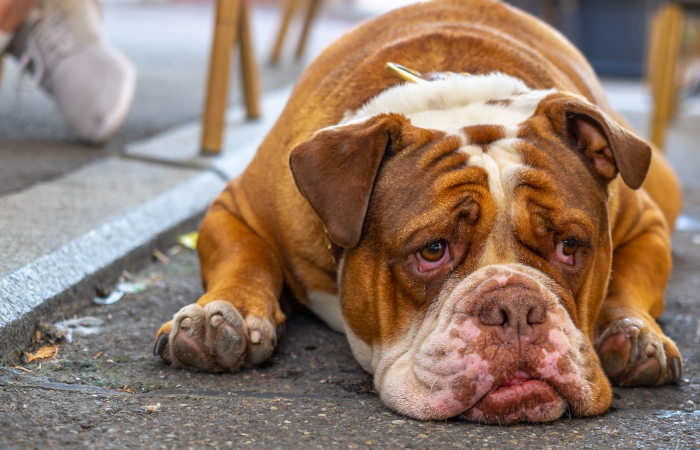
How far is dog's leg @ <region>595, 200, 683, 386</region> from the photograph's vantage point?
2418 millimetres

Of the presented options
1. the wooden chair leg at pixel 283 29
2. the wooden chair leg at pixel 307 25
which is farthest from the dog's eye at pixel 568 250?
the wooden chair leg at pixel 307 25

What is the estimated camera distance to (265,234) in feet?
9.40

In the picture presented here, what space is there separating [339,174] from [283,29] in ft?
18.5

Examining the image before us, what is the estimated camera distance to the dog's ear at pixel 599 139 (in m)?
2.31

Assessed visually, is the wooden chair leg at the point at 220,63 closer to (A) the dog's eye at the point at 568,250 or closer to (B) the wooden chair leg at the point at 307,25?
(A) the dog's eye at the point at 568,250

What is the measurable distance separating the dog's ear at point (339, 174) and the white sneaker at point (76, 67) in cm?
226

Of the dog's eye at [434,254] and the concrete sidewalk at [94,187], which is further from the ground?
the dog's eye at [434,254]

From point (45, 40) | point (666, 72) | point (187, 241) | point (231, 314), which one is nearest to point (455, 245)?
point (231, 314)

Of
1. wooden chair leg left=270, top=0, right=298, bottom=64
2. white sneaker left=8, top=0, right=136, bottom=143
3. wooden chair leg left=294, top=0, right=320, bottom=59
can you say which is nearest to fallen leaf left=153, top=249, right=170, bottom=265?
white sneaker left=8, top=0, right=136, bottom=143

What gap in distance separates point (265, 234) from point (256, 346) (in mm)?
507

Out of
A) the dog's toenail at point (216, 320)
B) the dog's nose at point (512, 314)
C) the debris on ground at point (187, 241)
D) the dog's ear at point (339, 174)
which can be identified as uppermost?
the dog's ear at point (339, 174)

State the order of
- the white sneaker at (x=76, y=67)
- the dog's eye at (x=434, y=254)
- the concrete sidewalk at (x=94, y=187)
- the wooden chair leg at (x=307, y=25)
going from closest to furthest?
the dog's eye at (x=434, y=254) < the concrete sidewalk at (x=94, y=187) < the white sneaker at (x=76, y=67) < the wooden chair leg at (x=307, y=25)

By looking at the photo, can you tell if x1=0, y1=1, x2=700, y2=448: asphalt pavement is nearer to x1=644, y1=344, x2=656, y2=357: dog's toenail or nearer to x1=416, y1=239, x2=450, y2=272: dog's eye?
x1=644, y1=344, x2=656, y2=357: dog's toenail

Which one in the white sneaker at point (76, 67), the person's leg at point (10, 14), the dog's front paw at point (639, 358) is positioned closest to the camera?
the dog's front paw at point (639, 358)
